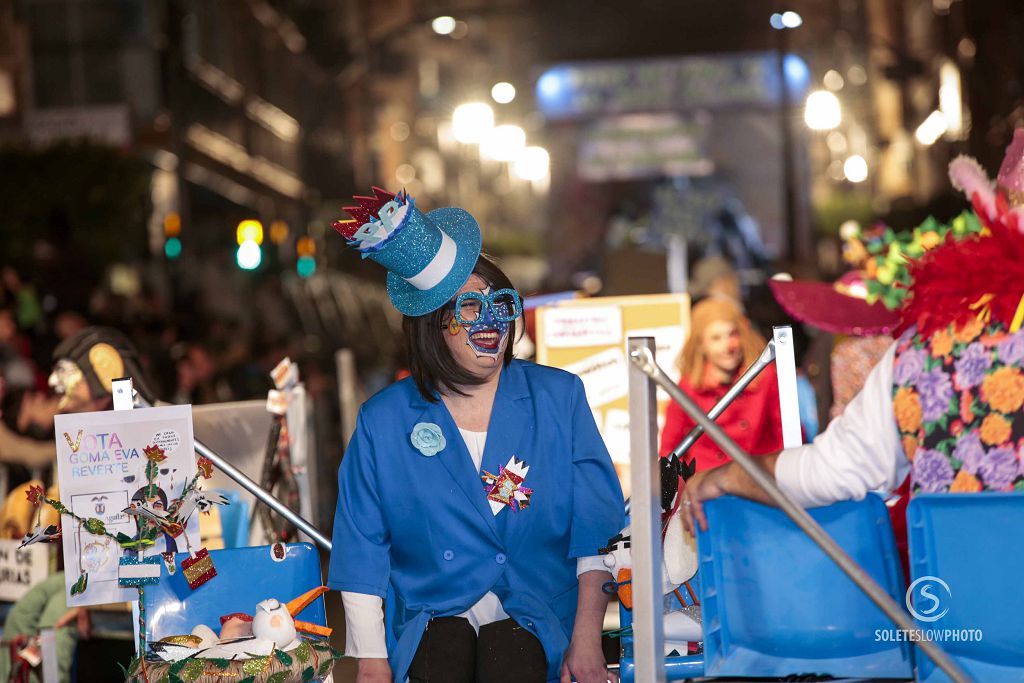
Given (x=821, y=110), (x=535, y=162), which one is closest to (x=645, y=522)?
(x=821, y=110)

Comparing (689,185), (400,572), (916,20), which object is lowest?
(400,572)

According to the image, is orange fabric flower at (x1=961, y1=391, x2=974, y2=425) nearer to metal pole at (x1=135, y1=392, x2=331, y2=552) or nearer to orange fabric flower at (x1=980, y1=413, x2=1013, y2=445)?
orange fabric flower at (x1=980, y1=413, x2=1013, y2=445)

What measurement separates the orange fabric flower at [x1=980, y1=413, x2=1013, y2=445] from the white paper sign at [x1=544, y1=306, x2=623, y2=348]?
496 centimetres

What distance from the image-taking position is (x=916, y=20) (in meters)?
29.0

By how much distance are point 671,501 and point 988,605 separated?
1.05 meters

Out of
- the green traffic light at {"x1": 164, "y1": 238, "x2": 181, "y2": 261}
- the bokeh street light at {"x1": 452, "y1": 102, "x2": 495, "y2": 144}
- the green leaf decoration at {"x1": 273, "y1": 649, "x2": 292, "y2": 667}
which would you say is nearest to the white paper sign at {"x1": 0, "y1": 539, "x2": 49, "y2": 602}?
the green leaf decoration at {"x1": 273, "y1": 649, "x2": 292, "y2": 667}

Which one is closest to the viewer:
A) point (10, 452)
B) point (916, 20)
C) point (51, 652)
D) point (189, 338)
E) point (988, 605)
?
point (988, 605)

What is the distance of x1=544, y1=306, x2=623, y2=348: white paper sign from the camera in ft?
27.6

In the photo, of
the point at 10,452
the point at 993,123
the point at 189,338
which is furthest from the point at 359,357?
the point at 10,452

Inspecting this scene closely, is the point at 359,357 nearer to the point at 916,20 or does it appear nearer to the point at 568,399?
the point at 916,20

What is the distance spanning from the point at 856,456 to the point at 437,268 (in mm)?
1233

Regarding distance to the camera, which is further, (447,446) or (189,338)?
(189,338)

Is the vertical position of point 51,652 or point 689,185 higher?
point 689,185

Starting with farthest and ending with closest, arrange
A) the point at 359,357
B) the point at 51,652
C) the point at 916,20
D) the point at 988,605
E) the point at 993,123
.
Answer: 1. the point at 916,20
2. the point at 359,357
3. the point at 993,123
4. the point at 51,652
5. the point at 988,605
